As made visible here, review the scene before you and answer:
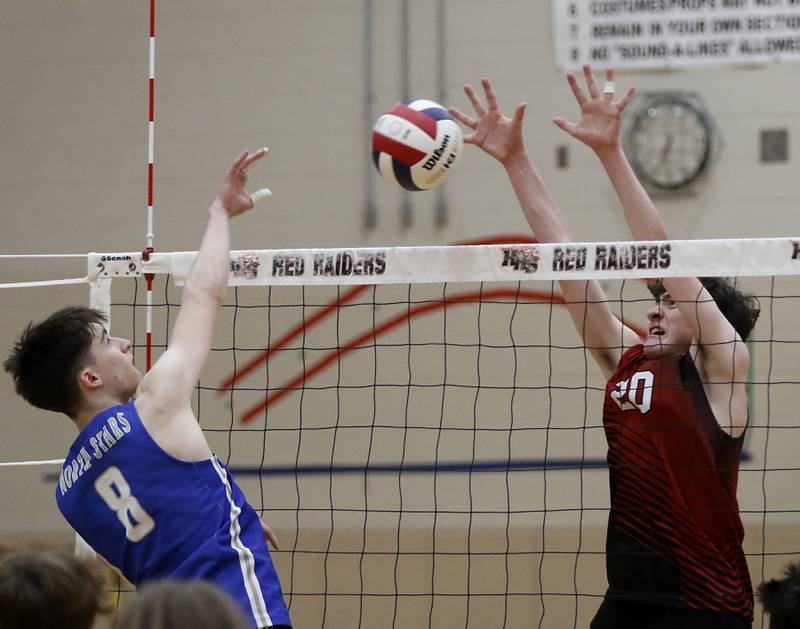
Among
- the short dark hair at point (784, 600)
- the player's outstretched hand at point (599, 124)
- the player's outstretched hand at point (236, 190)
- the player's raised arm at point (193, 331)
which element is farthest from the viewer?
the player's outstretched hand at point (599, 124)

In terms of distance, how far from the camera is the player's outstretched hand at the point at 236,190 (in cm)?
306

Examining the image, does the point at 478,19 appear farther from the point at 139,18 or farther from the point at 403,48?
the point at 139,18

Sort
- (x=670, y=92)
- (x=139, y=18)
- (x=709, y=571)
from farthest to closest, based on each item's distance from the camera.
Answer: (x=139, y=18) → (x=670, y=92) → (x=709, y=571)

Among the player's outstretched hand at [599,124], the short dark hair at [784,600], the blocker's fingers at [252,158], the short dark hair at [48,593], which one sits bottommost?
the short dark hair at [784,600]

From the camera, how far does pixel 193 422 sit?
265 cm

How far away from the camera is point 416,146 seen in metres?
3.64

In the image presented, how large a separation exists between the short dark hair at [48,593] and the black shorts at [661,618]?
2.09 metres

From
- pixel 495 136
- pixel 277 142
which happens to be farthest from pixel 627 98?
pixel 277 142

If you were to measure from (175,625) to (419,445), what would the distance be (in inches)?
211

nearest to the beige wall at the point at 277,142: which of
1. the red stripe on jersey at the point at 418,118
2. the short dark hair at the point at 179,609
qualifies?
the red stripe on jersey at the point at 418,118

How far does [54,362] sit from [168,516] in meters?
0.60

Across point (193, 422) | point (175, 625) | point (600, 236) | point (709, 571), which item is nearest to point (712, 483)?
point (709, 571)

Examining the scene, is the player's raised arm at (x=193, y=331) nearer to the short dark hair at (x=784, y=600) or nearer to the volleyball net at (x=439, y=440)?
the short dark hair at (x=784, y=600)

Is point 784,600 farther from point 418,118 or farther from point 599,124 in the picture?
point 418,118
